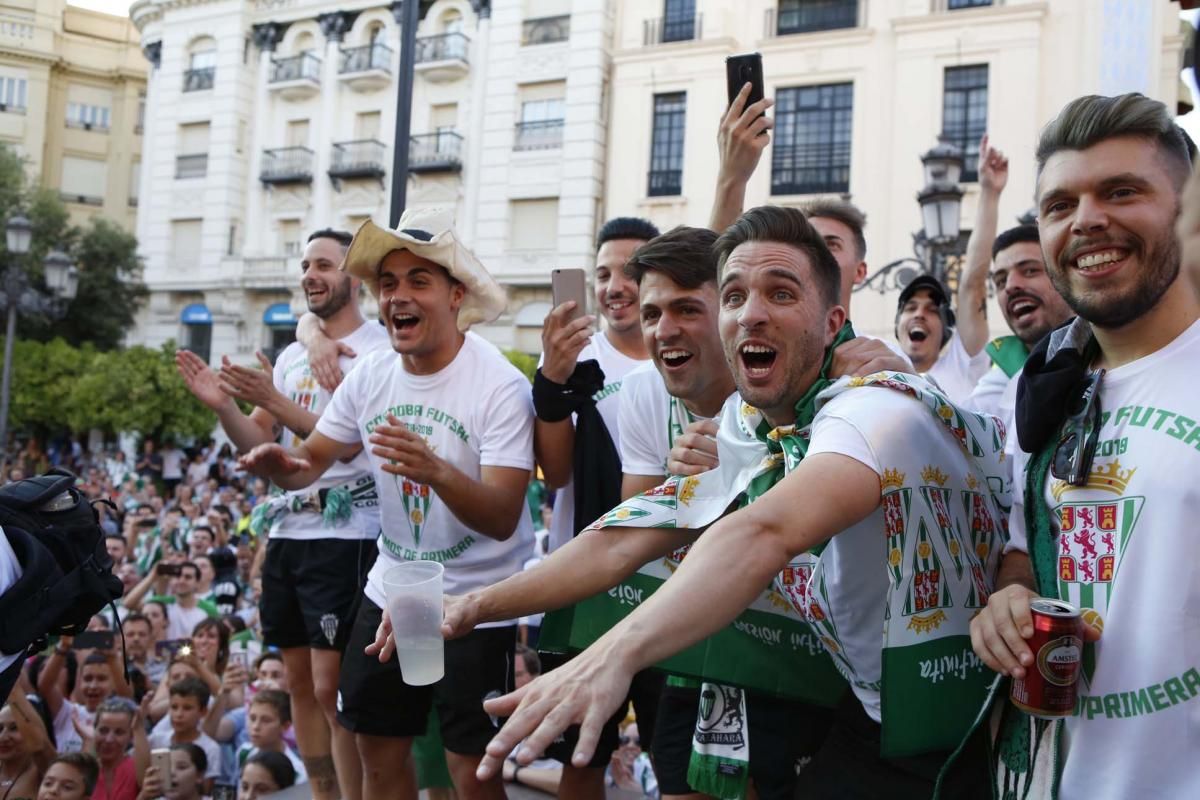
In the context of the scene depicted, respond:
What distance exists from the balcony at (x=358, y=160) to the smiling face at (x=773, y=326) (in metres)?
25.4

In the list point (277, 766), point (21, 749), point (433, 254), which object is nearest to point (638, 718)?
point (433, 254)

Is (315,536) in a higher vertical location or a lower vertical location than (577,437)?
lower

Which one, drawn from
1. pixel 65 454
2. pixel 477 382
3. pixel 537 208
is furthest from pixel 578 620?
pixel 65 454

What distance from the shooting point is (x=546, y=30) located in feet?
82.8

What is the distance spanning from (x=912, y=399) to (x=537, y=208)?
23488 millimetres

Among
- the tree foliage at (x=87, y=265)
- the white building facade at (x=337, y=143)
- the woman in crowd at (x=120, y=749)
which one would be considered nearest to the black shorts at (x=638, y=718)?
the woman in crowd at (x=120, y=749)

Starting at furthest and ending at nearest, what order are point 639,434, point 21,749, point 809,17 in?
point 809,17
point 21,749
point 639,434

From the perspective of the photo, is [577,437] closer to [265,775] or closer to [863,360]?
[863,360]

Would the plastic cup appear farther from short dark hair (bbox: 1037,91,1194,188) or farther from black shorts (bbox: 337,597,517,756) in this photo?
short dark hair (bbox: 1037,91,1194,188)

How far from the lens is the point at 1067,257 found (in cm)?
205

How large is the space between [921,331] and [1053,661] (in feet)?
11.3

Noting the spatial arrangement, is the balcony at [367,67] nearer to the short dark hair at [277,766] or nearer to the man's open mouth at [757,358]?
the short dark hair at [277,766]

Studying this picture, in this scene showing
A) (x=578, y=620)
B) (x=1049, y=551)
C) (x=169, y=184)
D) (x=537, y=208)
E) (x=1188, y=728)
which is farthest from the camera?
(x=169, y=184)

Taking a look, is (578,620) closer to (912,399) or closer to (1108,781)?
(912,399)
